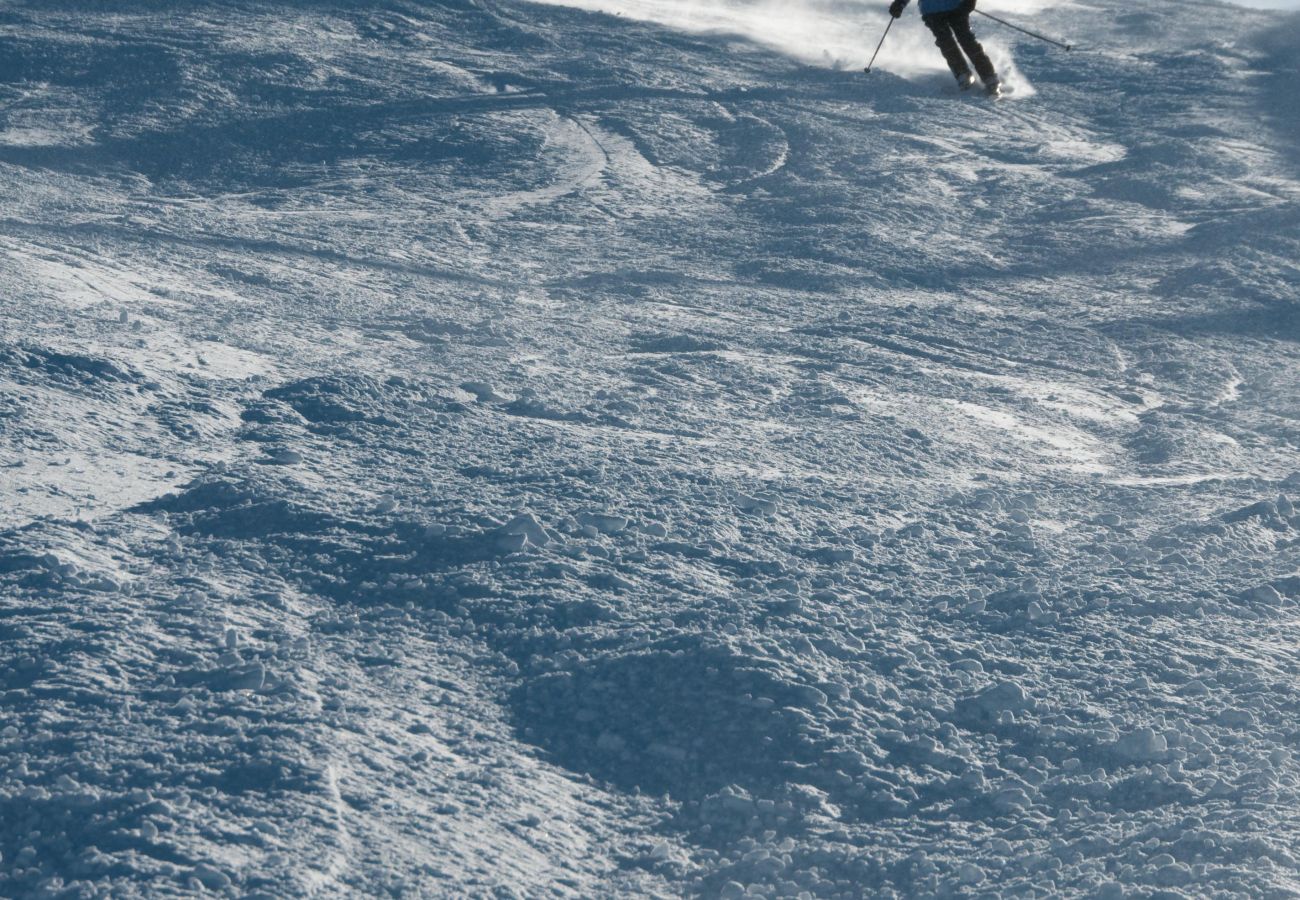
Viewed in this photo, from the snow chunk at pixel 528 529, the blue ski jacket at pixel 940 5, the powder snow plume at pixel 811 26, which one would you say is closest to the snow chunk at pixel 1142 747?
the snow chunk at pixel 528 529

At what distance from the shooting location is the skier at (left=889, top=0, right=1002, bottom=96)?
10531mm

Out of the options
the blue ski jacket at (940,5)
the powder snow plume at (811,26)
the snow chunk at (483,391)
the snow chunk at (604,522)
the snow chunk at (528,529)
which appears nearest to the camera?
the snow chunk at (528,529)

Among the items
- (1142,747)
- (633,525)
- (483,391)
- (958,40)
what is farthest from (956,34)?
(1142,747)

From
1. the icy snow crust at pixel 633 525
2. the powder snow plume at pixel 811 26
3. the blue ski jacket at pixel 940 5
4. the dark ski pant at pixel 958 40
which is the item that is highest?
the blue ski jacket at pixel 940 5

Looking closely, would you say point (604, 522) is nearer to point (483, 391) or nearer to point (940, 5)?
point (483, 391)

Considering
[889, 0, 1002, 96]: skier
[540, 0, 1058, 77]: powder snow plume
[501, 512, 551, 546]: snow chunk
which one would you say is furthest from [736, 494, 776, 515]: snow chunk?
[540, 0, 1058, 77]: powder snow plume

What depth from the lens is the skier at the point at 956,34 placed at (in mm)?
10531

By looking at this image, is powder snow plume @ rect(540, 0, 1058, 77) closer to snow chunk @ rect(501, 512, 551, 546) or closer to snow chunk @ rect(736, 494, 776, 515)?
snow chunk @ rect(736, 494, 776, 515)

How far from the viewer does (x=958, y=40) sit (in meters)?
11.5

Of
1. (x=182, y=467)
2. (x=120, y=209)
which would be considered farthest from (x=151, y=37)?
(x=182, y=467)

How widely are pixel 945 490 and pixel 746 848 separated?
6.87 ft

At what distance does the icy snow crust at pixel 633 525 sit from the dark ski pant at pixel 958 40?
1.60m

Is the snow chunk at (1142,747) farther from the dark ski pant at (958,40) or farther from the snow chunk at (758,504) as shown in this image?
the dark ski pant at (958,40)

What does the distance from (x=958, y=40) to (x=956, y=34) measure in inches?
15.8
